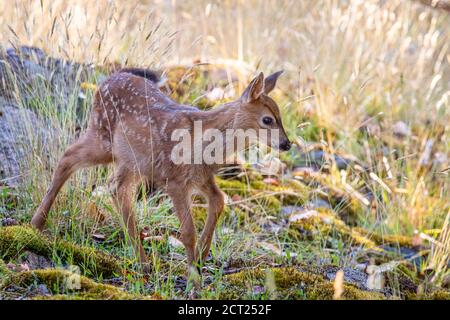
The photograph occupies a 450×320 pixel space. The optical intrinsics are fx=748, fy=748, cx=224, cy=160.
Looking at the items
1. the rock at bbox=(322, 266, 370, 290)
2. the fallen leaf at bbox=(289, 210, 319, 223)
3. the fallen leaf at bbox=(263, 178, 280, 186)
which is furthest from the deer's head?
the fallen leaf at bbox=(263, 178, 280, 186)

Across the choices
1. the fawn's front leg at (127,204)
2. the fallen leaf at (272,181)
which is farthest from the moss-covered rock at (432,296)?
the fallen leaf at (272,181)

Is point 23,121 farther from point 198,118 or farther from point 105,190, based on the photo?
point 198,118

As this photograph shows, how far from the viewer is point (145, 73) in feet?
18.4

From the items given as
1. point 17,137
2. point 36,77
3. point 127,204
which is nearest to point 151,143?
point 127,204

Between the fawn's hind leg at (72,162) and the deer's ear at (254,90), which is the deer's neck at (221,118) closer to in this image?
the deer's ear at (254,90)

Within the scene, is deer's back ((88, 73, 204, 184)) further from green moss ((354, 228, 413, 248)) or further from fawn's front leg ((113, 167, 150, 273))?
green moss ((354, 228, 413, 248))

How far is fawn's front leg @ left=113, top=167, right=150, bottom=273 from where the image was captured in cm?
488

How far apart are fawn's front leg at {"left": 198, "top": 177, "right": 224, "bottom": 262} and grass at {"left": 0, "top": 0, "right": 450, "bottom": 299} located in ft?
0.62

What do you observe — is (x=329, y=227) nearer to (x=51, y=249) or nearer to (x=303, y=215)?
(x=303, y=215)

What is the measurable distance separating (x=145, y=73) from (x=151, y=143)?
2.98 ft

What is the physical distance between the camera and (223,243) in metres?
5.53
